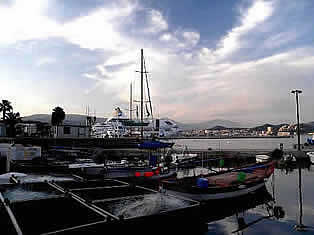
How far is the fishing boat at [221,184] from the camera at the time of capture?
551 inches

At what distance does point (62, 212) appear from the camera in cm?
773

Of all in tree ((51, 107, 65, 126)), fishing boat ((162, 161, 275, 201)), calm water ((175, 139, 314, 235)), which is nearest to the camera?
calm water ((175, 139, 314, 235))

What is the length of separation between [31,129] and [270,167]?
68.6 meters

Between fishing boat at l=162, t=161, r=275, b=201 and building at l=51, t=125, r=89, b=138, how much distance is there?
44691 millimetres

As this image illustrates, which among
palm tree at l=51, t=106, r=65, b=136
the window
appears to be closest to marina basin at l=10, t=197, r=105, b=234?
the window

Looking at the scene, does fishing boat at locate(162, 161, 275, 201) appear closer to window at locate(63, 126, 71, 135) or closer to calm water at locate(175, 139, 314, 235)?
calm water at locate(175, 139, 314, 235)

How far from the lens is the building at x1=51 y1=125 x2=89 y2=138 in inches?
2197

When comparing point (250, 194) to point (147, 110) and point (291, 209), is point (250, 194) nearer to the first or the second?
point (291, 209)

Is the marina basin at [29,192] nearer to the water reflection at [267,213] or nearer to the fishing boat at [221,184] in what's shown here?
the fishing boat at [221,184]

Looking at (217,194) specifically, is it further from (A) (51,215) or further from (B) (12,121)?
(B) (12,121)

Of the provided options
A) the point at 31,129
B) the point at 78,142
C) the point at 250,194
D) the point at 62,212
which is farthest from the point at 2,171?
the point at 31,129

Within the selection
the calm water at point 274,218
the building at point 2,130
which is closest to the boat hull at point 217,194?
the calm water at point 274,218

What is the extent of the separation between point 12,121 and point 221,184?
56.7 metres

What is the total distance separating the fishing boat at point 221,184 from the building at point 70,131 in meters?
44.7
